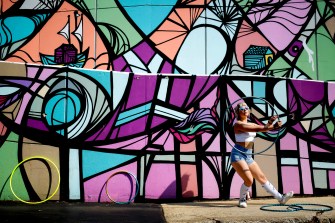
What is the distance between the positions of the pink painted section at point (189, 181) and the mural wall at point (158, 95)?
21 mm

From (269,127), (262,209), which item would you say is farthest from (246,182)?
(269,127)

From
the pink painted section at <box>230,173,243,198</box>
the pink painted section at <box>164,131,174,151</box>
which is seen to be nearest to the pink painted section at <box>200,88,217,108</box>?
the pink painted section at <box>164,131,174,151</box>

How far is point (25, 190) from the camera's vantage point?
298 inches

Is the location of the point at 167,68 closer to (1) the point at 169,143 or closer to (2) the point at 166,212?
(1) the point at 169,143

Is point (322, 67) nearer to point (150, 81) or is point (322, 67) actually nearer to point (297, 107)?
point (297, 107)

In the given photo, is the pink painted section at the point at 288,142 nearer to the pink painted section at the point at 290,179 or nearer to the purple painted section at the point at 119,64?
the pink painted section at the point at 290,179

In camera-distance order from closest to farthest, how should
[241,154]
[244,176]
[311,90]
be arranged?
1. [244,176]
2. [241,154]
3. [311,90]

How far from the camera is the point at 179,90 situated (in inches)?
308

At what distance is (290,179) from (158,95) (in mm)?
3351

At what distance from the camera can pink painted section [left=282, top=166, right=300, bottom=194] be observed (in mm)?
7734

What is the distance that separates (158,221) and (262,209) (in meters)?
1.83

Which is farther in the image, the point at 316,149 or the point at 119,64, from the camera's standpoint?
the point at 119,64

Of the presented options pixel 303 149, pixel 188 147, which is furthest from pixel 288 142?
pixel 188 147

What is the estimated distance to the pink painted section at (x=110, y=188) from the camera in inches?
299
